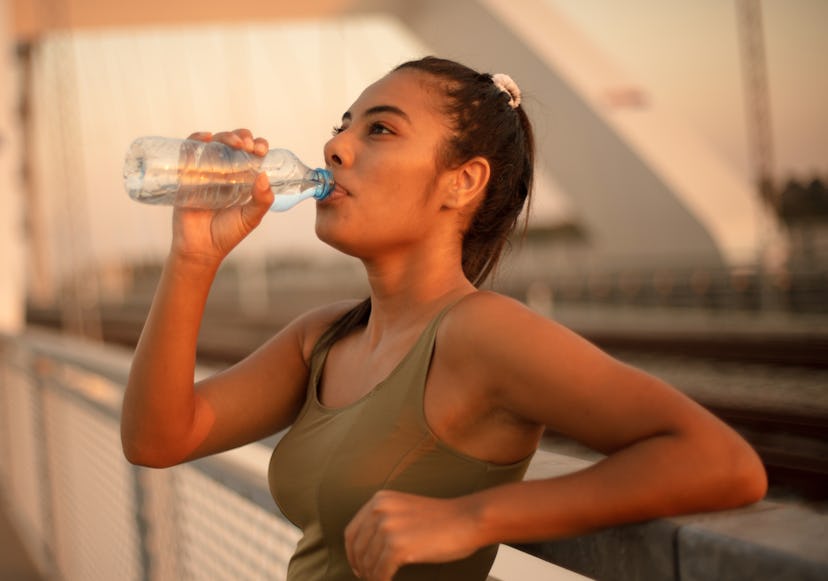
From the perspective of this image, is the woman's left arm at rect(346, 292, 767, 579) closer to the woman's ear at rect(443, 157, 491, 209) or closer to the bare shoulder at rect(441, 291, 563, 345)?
the bare shoulder at rect(441, 291, 563, 345)

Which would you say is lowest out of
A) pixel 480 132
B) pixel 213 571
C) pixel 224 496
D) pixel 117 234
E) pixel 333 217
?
pixel 117 234

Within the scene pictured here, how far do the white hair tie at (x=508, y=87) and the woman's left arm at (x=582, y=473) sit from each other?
0.65 meters

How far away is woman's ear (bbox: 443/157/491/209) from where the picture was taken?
189 centimetres

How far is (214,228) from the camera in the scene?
6.28 feet

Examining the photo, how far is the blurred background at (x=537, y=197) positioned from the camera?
474 cm

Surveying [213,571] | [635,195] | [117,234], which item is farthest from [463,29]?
[117,234]

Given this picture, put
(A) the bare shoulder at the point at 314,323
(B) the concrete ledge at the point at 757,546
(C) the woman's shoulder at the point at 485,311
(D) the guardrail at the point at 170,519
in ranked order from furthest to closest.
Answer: (A) the bare shoulder at the point at 314,323 → (C) the woman's shoulder at the point at 485,311 → (D) the guardrail at the point at 170,519 → (B) the concrete ledge at the point at 757,546

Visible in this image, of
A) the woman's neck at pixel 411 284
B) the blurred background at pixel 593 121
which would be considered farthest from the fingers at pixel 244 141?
the blurred background at pixel 593 121

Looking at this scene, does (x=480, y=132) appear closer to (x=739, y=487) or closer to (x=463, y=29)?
(x=739, y=487)

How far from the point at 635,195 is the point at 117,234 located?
1217 inches

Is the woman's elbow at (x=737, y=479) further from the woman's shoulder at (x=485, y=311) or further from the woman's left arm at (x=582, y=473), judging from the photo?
the woman's shoulder at (x=485, y=311)

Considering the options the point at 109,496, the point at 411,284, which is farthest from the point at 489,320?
the point at 109,496

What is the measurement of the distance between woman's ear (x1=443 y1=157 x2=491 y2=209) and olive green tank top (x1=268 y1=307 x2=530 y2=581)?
0.91ft

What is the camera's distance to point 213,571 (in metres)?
2.73
